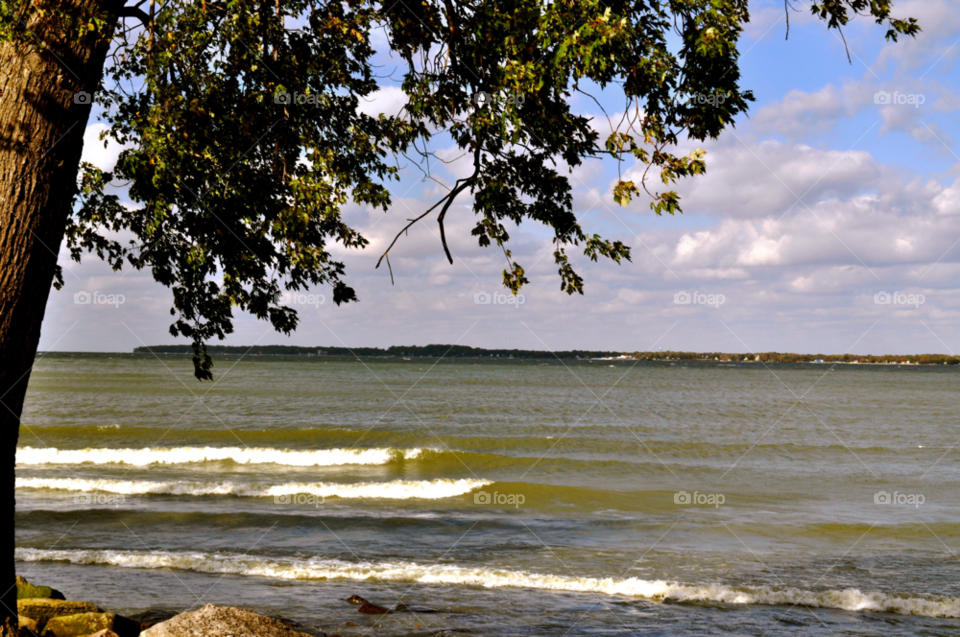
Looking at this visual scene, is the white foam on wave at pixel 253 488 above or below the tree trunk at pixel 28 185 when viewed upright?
below

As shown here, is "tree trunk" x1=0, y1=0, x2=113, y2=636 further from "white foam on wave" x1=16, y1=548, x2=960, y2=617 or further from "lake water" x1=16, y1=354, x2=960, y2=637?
"white foam on wave" x1=16, y1=548, x2=960, y2=617

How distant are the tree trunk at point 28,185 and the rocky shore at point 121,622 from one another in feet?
3.67

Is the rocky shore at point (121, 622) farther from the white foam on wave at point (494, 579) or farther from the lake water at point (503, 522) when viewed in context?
the white foam on wave at point (494, 579)

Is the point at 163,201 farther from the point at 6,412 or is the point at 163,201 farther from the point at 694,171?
the point at 694,171

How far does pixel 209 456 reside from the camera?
22797 millimetres

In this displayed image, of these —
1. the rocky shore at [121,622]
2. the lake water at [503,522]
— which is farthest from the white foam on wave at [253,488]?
the rocky shore at [121,622]

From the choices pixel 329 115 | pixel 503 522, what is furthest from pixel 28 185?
pixel 503 522

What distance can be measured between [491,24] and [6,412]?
4191 mm

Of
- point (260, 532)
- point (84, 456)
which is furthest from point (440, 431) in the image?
point (260, 532)

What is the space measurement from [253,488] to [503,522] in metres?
6.72

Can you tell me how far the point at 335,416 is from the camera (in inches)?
1352

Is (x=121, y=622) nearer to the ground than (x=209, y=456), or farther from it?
farther from it

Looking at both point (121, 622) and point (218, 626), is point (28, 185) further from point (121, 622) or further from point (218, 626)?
point (121, 622)

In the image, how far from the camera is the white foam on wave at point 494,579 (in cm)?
910
